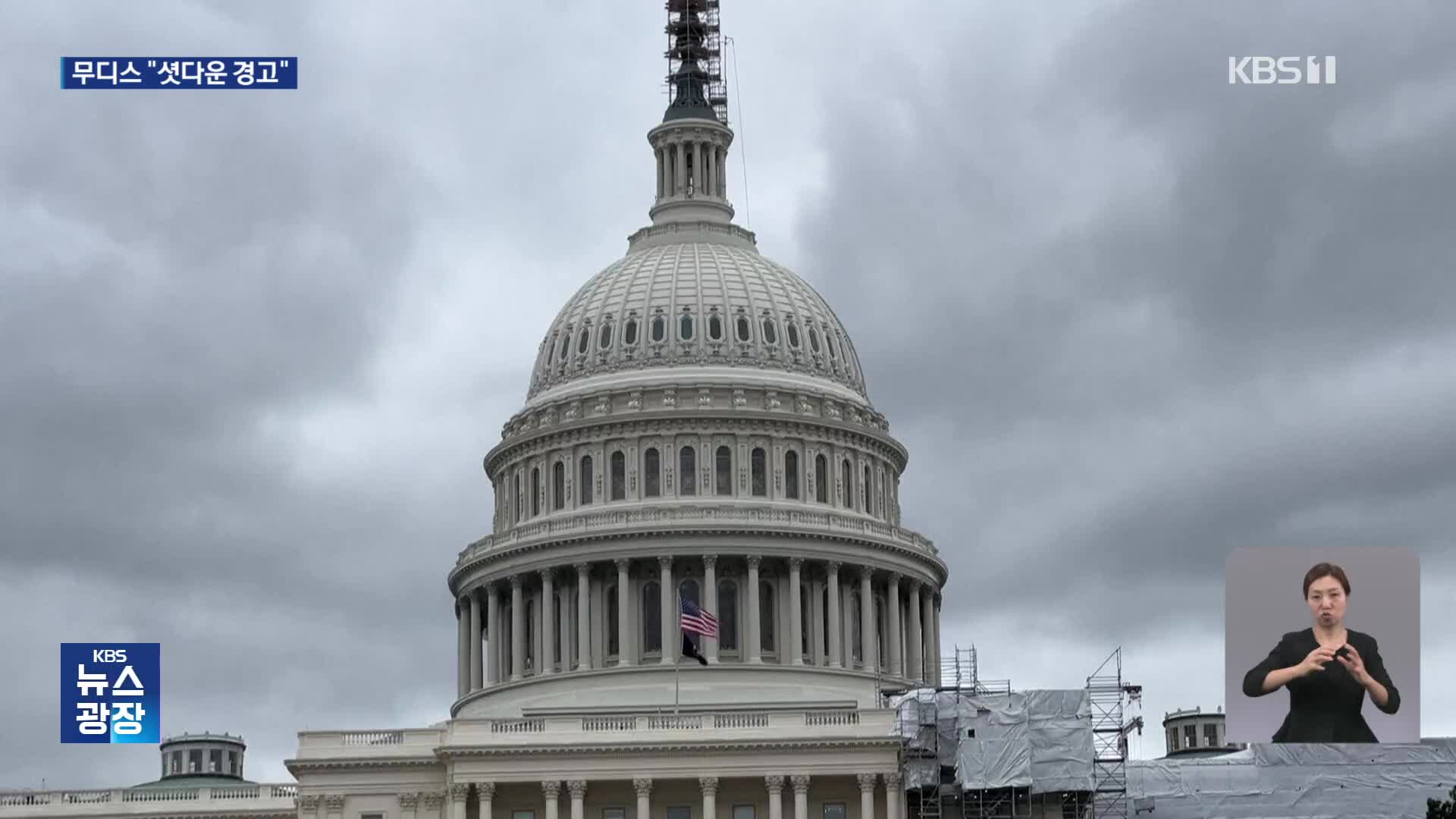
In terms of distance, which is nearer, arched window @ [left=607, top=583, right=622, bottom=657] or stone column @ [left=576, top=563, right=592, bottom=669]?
stone column @ [left=576, top=563, right=592, bottom=669]

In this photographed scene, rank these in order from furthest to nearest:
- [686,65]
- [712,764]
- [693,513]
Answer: [686,65] → [693,513] → [712,764]

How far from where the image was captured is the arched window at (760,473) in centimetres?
16925

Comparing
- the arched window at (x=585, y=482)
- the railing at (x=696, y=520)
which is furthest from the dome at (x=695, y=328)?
the railing at (x=696, y=520)

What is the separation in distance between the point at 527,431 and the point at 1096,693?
40868 millimetres

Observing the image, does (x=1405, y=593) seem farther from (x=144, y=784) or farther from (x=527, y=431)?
(x=144, y=784)

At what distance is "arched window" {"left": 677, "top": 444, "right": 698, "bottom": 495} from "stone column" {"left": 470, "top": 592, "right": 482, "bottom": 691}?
485 inches

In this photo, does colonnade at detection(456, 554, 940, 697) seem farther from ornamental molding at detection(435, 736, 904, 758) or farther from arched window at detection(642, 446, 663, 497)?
ornamental molding at detection(435, 736, 904, 758)

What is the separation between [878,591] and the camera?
559 ft

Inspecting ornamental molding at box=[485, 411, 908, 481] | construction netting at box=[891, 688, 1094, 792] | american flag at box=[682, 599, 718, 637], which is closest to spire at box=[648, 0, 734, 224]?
ornamental molding at box=[485, 411, 908, 481]

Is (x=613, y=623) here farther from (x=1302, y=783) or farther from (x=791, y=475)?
(x=1302, y=783)

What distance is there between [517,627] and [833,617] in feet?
51.2

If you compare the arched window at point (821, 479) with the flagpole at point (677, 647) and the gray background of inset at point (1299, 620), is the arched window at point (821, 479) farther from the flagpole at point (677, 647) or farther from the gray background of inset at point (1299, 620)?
the gray background of inset at point (1299, 620)

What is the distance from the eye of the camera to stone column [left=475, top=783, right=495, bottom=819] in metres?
142

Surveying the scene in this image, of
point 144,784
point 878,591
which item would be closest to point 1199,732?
point 878,591
